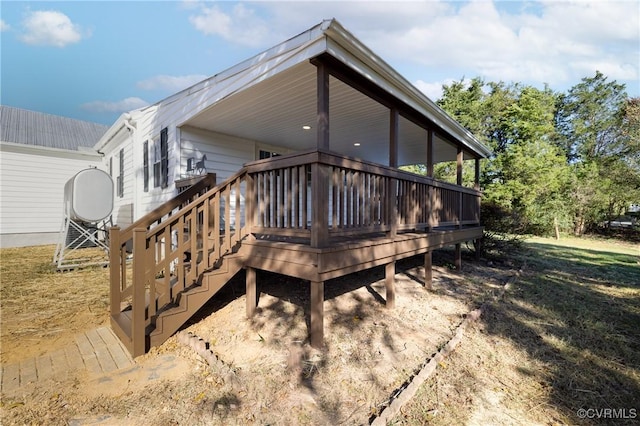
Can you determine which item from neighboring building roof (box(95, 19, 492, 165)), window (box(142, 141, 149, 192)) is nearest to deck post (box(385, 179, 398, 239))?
neighboring building roof (box(95, 19, 492, 165))

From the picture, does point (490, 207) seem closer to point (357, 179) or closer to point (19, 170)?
point (357, 179)

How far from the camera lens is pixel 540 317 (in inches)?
168

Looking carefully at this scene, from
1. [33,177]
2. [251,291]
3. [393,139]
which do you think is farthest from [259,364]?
[33,177]

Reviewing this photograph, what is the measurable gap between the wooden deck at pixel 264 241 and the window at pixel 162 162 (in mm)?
2276

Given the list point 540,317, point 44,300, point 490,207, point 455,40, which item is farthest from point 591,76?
point 44,300

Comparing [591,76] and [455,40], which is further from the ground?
[591,76]

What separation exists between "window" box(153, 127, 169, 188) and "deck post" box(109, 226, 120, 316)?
2.95 metres

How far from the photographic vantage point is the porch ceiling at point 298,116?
14.2ft

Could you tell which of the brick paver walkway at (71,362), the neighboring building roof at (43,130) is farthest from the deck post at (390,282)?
the neighboring building roof at (43,130)

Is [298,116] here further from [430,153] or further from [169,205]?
[169,205]

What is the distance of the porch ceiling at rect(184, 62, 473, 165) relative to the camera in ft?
14.2

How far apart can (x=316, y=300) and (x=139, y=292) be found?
1764 millimetres

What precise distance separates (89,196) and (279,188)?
6.30 meters

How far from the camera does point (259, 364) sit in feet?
9.37
